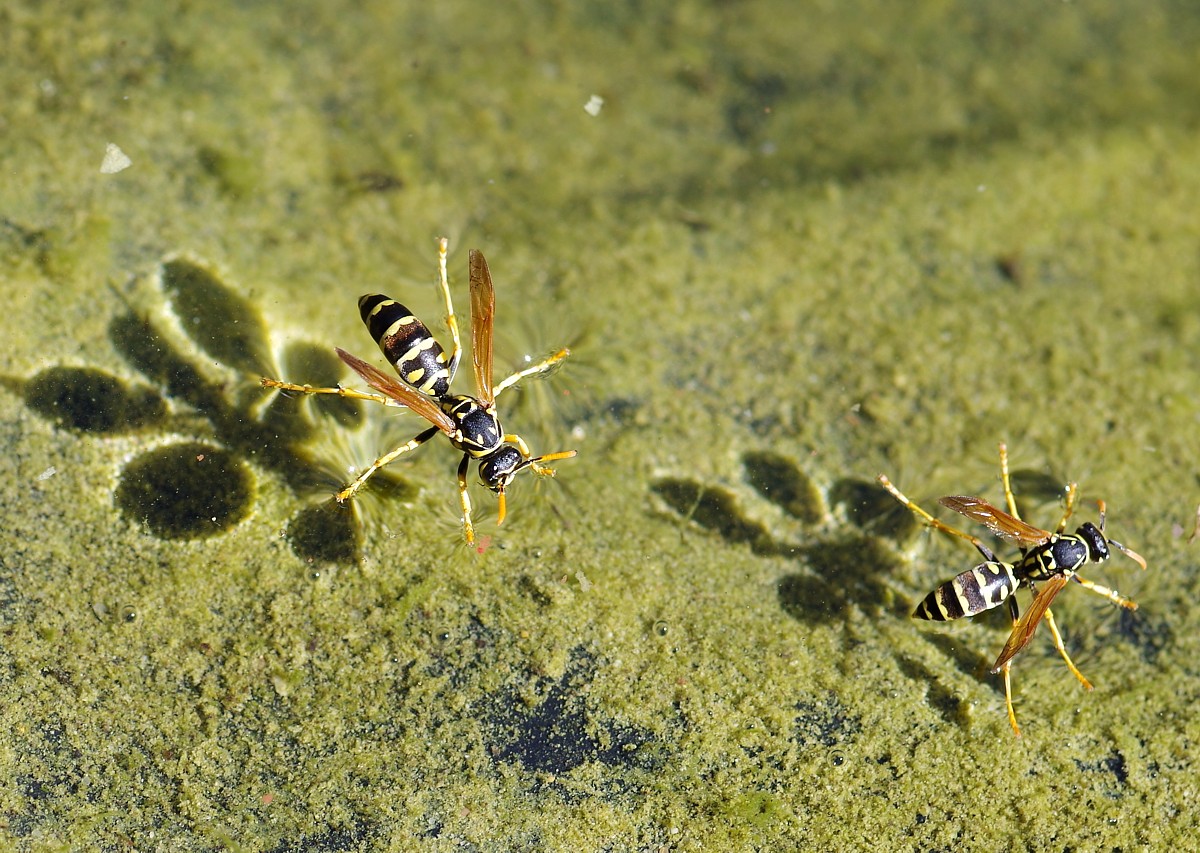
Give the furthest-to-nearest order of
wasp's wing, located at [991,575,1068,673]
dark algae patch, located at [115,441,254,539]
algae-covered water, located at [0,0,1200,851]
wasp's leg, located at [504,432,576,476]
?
wasp's leg, located at [504,432,576,476] < dark algae patch, located at [115,441,254,539] < wasp's wing, located at [991,575,1068,673] < algae-covered water, located at [0,0,1200,851]

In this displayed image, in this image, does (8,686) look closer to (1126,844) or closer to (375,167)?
(375,167)

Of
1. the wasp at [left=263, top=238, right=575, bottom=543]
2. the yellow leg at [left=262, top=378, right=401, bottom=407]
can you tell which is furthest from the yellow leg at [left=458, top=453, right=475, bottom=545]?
the yellow leg at [left=262, top=378, right=401, bottom=407]

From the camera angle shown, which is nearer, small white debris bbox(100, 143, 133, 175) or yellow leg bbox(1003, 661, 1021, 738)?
yellow leg bbox(1003, 661, 1021, 738)

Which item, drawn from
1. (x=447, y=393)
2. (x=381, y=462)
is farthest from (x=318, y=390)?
(x=447, y=393)

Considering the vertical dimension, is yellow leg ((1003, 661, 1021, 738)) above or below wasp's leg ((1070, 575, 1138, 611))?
below

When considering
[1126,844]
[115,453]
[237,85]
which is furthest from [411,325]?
[1126,844]

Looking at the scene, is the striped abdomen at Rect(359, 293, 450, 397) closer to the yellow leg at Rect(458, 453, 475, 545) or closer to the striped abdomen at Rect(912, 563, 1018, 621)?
the yellow leg at Rect(458, 453, 475, 545)
